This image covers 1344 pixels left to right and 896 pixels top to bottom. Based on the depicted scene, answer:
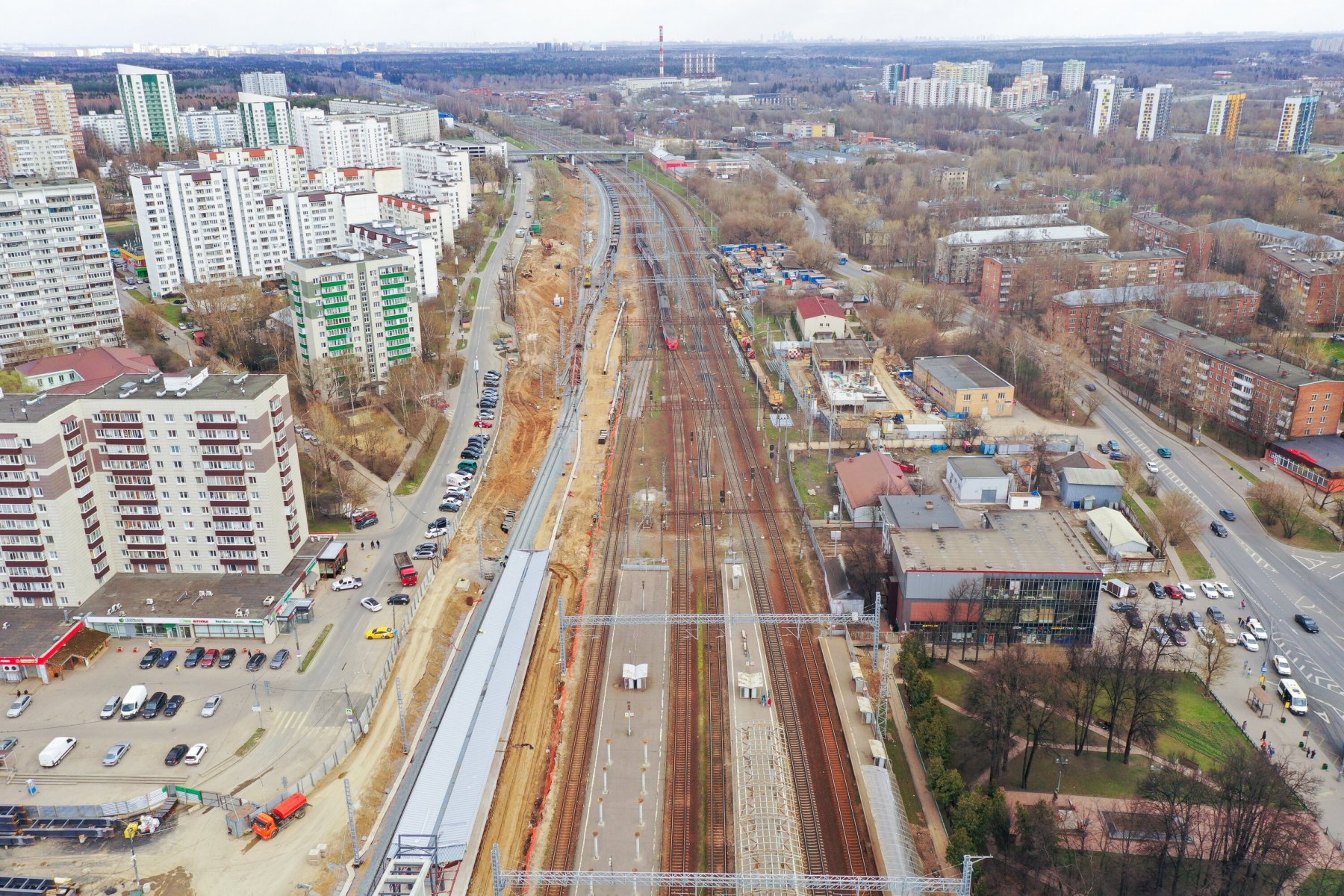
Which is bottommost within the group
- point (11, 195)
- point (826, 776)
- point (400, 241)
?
point (826, 776)

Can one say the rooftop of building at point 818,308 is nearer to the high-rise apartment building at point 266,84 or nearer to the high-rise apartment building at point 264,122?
the high-rise apartment building at point 264,122

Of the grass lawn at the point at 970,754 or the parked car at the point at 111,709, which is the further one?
the parked car at the point at 111,709

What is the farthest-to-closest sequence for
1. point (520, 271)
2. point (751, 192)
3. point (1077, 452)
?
point (751, 192)
point (520, 271)
point (1077, 452)

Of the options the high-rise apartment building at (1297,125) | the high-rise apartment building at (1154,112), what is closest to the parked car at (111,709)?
the high-rise apartment building at (1297,125)

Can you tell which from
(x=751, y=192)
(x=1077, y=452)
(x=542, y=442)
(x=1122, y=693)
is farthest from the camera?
(x=751, y=192)

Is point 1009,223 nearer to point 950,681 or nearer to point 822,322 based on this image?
point 822,322

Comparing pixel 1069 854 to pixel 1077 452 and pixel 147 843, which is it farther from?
pixel 1077 452

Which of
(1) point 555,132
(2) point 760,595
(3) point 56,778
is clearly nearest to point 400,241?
(2) point 760,595
